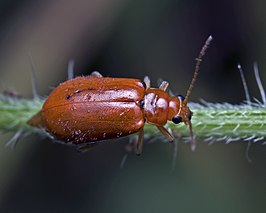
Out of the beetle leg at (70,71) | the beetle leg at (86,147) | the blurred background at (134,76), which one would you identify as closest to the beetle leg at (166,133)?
the beetle leg at (86,147)

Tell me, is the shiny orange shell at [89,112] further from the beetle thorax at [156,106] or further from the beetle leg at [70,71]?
the beetle leg at [70,71]

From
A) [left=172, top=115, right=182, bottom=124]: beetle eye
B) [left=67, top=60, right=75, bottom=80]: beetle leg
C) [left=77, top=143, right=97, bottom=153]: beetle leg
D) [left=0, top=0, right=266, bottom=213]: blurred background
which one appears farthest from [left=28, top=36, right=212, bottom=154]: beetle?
[left=0, top=0, right=266, bottom=213]: blurred background

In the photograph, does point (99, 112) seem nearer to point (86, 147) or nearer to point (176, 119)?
point (86, 147)

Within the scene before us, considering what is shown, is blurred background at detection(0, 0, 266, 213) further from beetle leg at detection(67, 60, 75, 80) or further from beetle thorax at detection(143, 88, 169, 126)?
beetle thorax at detection(143, 88, 169, 126)

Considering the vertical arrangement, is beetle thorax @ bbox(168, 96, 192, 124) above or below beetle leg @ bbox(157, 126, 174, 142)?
above

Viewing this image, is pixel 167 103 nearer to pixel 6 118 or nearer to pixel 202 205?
pixel 6 118

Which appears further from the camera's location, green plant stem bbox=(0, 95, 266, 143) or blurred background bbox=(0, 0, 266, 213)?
blurred background bbox=(0, 0, 266, 213)
